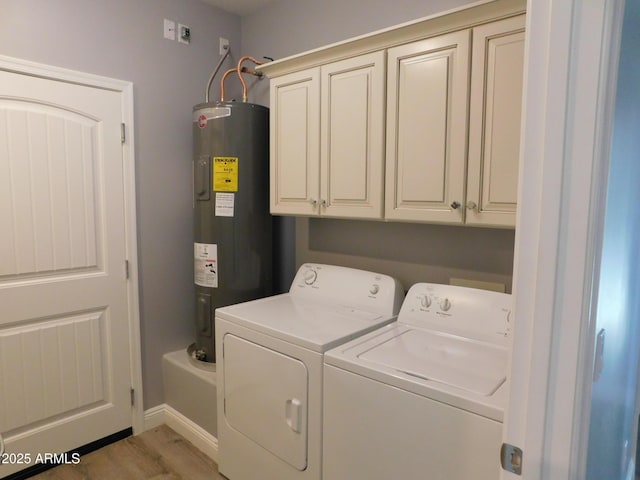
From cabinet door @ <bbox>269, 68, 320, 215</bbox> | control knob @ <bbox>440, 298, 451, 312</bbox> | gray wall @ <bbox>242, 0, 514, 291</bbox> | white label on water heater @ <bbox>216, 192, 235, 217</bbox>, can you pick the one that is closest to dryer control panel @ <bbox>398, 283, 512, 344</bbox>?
control knob @ <bbox>440, 298, 451, 312</bbox>

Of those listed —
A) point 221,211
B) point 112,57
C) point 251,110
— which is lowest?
point 221,211

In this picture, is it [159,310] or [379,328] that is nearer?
[379,328]

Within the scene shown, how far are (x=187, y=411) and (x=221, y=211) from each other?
3.91 feet

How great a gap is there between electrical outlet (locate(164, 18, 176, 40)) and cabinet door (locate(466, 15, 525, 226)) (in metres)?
1.79

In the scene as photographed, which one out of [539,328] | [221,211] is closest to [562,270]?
[539,328]

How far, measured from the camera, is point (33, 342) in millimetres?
2057

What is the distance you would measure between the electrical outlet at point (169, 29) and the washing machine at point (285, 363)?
1635mm

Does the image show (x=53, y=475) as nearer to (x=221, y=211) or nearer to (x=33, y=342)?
(x=33, y=342)

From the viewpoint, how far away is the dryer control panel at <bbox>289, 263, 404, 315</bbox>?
193 cm

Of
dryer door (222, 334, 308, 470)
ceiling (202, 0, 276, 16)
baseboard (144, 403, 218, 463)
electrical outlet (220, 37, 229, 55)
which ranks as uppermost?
ceiling (202, 0, 276, 16)

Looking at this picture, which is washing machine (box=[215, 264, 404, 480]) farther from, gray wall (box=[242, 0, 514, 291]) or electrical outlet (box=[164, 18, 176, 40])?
electrical outlet (box=[164, 18, 176, 40])

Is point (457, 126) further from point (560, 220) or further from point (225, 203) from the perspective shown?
point (225, 203)

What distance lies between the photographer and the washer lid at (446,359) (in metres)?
1.27

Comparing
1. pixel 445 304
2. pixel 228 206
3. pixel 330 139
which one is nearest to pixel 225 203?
pixel 228 206
